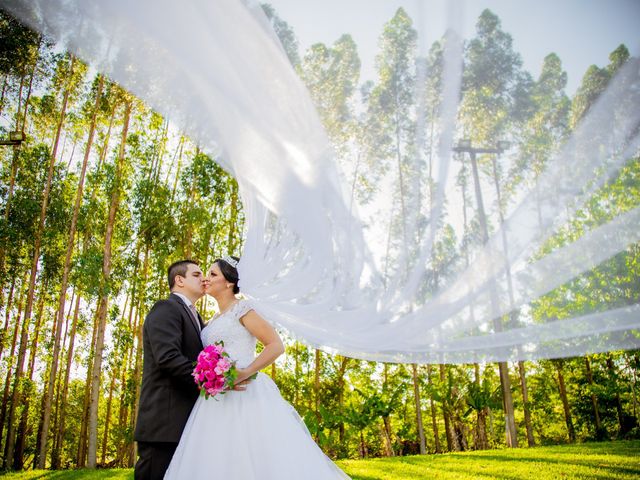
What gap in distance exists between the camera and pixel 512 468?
5277mm

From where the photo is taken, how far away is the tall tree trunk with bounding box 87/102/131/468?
8.69 m

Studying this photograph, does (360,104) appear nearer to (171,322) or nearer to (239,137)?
(239,137)

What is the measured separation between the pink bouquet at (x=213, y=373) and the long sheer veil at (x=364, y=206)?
17.4 inches

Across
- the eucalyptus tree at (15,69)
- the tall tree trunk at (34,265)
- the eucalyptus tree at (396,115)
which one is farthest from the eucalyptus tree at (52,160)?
the eucalyptus tree at (396,115)

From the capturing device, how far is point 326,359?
15.5 meters

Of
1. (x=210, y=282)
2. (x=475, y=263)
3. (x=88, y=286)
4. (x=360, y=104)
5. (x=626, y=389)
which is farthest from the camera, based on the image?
(x=626, y=389)

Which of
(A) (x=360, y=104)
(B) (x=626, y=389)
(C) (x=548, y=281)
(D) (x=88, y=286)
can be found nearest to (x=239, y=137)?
(A) (x=360, y=104)

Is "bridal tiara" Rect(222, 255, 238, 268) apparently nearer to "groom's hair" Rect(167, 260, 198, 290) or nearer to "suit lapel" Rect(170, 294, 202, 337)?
"groom's hair" Rect(167, 260, 198, 290)

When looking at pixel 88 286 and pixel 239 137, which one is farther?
pixel 88 286

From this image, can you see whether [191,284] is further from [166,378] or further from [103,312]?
[103,312]

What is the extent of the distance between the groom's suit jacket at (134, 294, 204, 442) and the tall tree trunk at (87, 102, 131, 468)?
7368 millimetres

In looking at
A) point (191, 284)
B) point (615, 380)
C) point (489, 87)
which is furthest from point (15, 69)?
point (615, 380)

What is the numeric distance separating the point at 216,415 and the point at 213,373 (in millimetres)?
264

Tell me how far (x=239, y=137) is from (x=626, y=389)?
13399 millimetres
